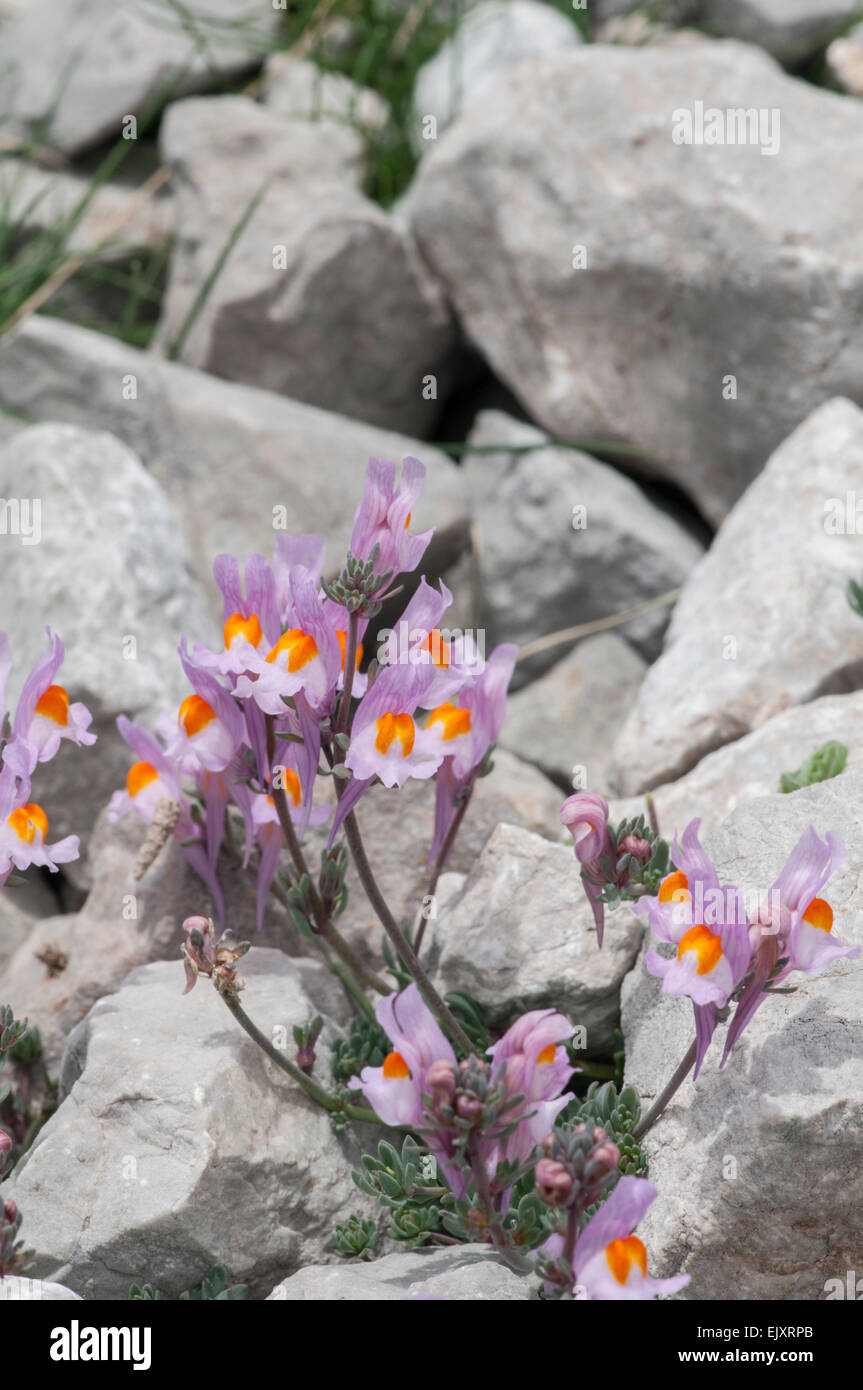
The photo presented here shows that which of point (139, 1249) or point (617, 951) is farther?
point (617, 951)

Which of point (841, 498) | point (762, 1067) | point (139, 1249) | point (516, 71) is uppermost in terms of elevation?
point (516, 71)

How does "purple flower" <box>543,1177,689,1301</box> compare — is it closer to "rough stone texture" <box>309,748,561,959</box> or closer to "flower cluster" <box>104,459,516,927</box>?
"flower cluster" <box>104,459,516,927</box>

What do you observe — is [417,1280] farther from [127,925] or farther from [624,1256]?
[127,925]

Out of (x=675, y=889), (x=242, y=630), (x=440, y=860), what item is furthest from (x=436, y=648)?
(x=440, y=860)

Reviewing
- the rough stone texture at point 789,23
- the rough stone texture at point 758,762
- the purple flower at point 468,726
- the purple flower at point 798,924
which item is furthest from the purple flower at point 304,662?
the rough stone texture at point 789,23

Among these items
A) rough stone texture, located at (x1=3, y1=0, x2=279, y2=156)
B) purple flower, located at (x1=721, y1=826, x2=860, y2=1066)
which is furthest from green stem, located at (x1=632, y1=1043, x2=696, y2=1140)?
rough stone texture, located at (x1=3, y1=0, x2=279, y2=156)
